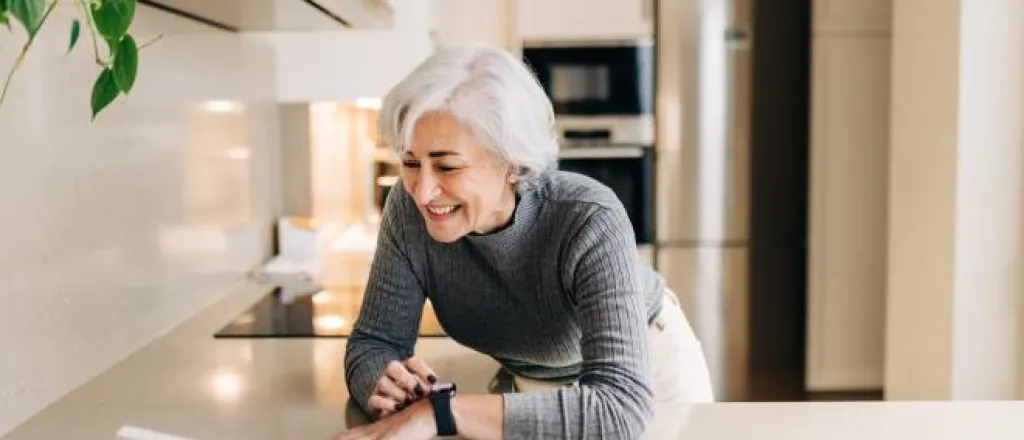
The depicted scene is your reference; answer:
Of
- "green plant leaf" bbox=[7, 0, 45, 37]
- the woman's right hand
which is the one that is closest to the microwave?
the woman's right hand

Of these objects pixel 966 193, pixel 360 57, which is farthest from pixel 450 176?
pixel 966 193

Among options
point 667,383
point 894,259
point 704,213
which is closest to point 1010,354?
point 894,259

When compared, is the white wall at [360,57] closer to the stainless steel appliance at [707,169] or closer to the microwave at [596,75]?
the microwave at [596,75]

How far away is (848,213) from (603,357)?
242cm

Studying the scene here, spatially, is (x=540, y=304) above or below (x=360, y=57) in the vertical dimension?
below

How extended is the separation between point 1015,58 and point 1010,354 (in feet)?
2.49

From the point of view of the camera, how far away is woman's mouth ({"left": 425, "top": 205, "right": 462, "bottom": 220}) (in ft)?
4.11

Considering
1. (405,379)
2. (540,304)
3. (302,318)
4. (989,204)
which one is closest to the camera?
(405,379)

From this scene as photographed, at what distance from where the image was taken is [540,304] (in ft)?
4.51

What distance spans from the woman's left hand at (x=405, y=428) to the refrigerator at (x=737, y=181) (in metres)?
2.32

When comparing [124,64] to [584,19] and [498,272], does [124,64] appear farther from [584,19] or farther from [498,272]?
[584,19]

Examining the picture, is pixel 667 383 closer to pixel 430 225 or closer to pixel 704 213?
pixel 430 225

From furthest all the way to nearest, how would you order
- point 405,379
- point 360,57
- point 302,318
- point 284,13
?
point 360,57, point 302,318, point 284,13, point 405,379

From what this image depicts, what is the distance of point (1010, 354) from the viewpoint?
279 cm
